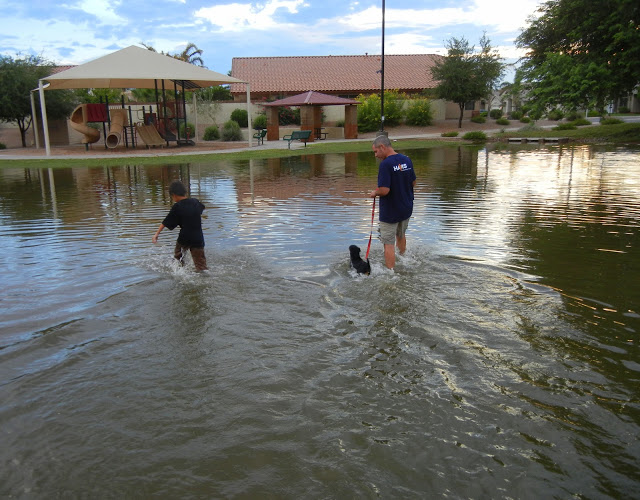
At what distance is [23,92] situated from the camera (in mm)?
30906

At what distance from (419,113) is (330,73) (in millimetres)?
11102

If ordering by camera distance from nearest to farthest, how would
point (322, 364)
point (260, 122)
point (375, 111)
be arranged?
point (322, 364) → point (375, 111) → point (260, 122)

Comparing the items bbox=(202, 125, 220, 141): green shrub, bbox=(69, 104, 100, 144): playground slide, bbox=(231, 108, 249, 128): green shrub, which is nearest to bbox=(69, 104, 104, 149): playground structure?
bbox=(69, 104, 100, 144): playground slide

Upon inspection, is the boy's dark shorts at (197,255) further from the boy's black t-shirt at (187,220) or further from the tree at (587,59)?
the tree at (587,59)

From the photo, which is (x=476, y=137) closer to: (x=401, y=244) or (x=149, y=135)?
(x=149, y=135)

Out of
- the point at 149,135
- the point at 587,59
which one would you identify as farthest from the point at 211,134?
the point at 587,59

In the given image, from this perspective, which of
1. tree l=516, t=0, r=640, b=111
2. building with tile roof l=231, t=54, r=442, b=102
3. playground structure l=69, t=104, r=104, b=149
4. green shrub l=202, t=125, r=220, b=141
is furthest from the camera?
building with tile roof l=231, t=54, r=442, b=102

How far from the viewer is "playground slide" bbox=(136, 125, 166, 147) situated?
1124 inches

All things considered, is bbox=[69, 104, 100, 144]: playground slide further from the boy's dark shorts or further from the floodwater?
the boy's dark shorts

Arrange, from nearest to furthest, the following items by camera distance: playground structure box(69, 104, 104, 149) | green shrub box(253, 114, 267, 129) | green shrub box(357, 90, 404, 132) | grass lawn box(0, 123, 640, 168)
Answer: grass lawn box(0, 123, 640, 168) < playground structure box(69, 104, 104, 149) < green shrub box(357, 90, 404, 132) < green shrub box(253, 114, 267, 129)

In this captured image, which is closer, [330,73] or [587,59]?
[587,59]

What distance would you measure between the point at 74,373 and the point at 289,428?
6.17 feet

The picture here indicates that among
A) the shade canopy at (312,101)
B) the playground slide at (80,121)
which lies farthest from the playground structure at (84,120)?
the shade canopy at (312,101)

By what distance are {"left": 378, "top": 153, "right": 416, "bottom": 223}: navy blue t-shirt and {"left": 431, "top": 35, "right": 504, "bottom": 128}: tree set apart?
121 feet
